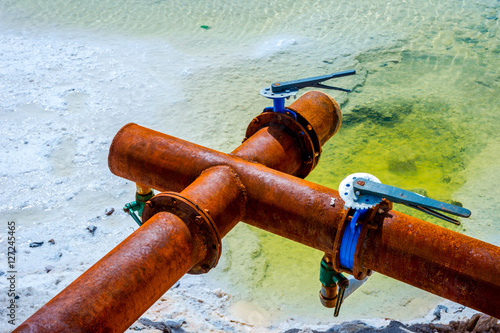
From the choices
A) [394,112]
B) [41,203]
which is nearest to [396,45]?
[394,112]

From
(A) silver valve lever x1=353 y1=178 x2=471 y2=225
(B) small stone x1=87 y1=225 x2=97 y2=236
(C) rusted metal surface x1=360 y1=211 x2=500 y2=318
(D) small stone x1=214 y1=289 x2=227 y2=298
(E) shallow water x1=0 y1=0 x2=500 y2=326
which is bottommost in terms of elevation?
(D) small stone x1=214 y1=289 x2=227 y2=298

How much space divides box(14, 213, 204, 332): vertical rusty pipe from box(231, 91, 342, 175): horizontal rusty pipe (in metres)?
0.75

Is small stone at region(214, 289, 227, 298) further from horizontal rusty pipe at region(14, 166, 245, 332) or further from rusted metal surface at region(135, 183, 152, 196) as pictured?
horizontal rusty pipe at region(14, 166, 245, 332)

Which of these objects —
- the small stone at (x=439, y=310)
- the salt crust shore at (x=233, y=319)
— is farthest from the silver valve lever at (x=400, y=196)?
the small stone at (x=439, y=310)

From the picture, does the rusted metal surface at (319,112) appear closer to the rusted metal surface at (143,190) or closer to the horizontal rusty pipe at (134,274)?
the horizontal rusty pipe at (134,274)

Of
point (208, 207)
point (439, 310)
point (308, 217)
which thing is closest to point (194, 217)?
point (208, 207)

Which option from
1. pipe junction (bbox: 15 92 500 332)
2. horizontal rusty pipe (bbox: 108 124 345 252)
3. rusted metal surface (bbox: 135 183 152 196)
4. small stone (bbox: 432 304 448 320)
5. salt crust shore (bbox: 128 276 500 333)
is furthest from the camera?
small stone (bbox: 432 304 448 320)

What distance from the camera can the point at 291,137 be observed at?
9.61 ft

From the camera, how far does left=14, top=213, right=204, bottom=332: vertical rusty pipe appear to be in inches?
67.6

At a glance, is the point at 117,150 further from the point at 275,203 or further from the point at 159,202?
the point at 275,203

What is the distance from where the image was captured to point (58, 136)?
5.96 m

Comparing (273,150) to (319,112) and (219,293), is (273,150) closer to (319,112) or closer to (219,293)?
(319,112)

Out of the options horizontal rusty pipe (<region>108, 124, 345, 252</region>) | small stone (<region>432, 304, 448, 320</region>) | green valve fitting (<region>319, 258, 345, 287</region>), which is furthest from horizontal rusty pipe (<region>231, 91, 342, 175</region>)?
small stone (<region>432, 304, 448, 320</region>)

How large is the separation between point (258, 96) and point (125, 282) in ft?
16.7
